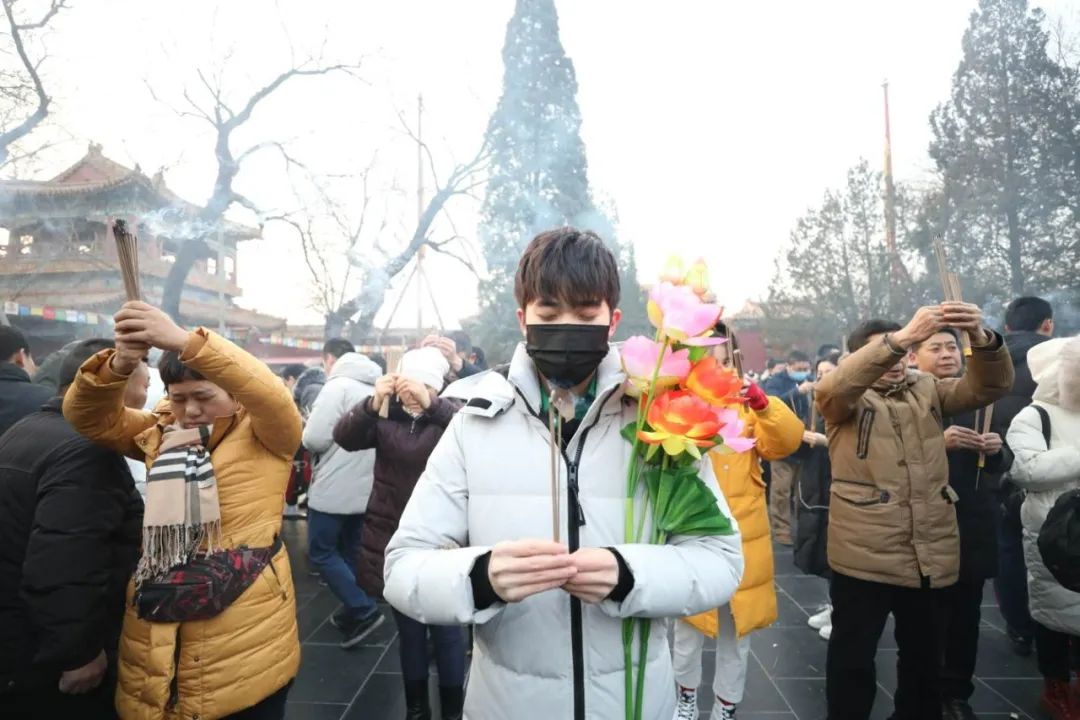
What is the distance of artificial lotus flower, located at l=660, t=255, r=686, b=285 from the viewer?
55.4 inches

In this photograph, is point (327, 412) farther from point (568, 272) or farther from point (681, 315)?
point (681, 315)

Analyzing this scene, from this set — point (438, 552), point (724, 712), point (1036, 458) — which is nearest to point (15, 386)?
point (438, 552)

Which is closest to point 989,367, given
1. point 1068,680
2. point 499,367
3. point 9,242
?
point 1068,680

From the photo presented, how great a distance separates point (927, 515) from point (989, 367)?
654 mm

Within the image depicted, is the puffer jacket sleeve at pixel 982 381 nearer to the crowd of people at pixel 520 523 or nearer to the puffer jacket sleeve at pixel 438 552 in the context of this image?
the crowd of people at pixel 520 523

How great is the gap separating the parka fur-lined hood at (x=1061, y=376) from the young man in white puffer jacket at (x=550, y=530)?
250 centimetres

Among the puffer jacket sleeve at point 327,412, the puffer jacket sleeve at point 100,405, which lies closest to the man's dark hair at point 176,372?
the puffer jacket sleeve at point 100,405

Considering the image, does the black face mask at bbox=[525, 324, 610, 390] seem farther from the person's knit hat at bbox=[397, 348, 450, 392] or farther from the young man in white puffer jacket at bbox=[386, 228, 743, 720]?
the person's knit hat at bbox=[397, 348, 450, 392]

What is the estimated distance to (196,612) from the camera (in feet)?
5.67

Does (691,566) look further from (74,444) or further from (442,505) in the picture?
(74,444)

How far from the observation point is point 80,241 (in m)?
17.0

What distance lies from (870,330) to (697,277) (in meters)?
1.77

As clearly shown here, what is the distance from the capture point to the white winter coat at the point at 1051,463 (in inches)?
106

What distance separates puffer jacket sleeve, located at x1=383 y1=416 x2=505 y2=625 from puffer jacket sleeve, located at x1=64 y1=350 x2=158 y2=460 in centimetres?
105
